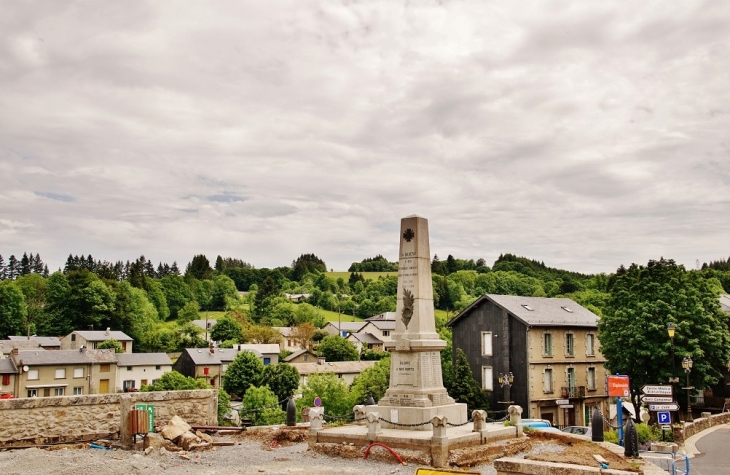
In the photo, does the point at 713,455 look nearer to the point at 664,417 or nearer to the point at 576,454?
the point at 664,417

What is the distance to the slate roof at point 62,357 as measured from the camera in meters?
61.7

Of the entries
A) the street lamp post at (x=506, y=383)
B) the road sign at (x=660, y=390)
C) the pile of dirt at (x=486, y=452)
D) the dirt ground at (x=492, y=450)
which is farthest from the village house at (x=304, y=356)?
the road sign at (x=660, y=390)

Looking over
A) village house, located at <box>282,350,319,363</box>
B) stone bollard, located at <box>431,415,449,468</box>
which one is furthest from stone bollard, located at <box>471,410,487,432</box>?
village house, located at <box>282,350,319,363</box>

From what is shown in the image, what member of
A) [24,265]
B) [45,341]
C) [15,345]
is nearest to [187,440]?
[15,345]

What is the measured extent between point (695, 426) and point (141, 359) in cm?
5862

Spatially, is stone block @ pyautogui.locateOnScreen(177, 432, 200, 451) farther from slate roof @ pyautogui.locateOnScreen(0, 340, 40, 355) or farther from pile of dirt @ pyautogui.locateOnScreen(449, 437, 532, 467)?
slate roof @ pyautogui.locateOnScreen(0, 340, 40, 355)

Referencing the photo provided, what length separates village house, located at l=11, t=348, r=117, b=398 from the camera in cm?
6103

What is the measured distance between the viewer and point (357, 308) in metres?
160

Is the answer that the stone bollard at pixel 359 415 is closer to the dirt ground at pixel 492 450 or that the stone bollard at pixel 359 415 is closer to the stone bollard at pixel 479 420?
the dirt ground at pixel 492 450

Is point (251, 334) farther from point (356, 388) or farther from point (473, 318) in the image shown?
point (473, 318)

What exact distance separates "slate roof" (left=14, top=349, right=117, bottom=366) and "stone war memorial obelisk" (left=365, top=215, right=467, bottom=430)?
172ft

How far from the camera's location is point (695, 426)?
31750 millimetres

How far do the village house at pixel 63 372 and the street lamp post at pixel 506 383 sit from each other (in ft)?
137

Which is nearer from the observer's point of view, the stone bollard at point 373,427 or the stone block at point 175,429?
the stone bollard at point 373,427
